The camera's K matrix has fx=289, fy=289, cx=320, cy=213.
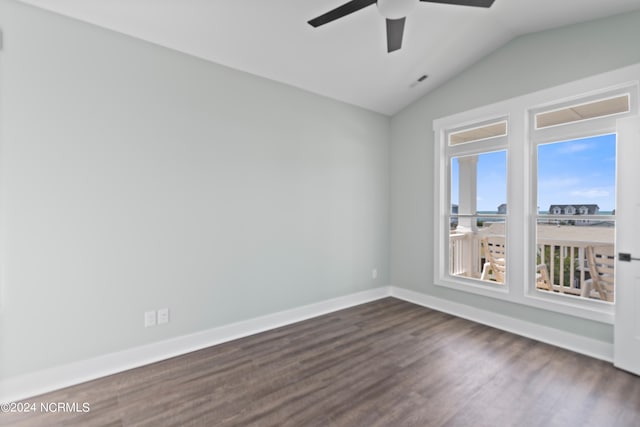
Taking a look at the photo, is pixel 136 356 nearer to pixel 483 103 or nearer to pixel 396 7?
pixel 396 7

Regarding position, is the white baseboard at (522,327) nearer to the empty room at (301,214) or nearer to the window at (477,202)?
the empty room at (301,214)

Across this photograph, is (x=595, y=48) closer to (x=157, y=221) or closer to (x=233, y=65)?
(x=233, y=65)

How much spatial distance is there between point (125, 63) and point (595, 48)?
426cm

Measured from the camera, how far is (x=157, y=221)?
2.64 m

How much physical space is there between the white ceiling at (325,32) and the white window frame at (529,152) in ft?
2.02

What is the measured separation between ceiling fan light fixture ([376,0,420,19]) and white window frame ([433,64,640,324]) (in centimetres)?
200

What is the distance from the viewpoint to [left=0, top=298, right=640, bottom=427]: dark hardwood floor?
1.89m

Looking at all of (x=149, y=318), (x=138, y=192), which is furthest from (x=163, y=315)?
(x=138, y=192)

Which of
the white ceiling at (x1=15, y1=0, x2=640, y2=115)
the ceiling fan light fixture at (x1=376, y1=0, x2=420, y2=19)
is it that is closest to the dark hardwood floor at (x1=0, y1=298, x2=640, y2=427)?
the ceiling fan light fixture at (x1=376, y1=0, x2=420, y2=19)

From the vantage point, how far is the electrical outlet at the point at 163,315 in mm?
2646

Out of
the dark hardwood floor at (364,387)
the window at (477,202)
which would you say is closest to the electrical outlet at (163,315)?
the dark hardwood floor at (364,387)

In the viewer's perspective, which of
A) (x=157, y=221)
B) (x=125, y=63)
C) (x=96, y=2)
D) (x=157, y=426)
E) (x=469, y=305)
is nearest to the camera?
(x=157, y=426)

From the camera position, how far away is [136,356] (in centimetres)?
252

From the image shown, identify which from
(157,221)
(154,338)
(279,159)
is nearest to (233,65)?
(279,159)
